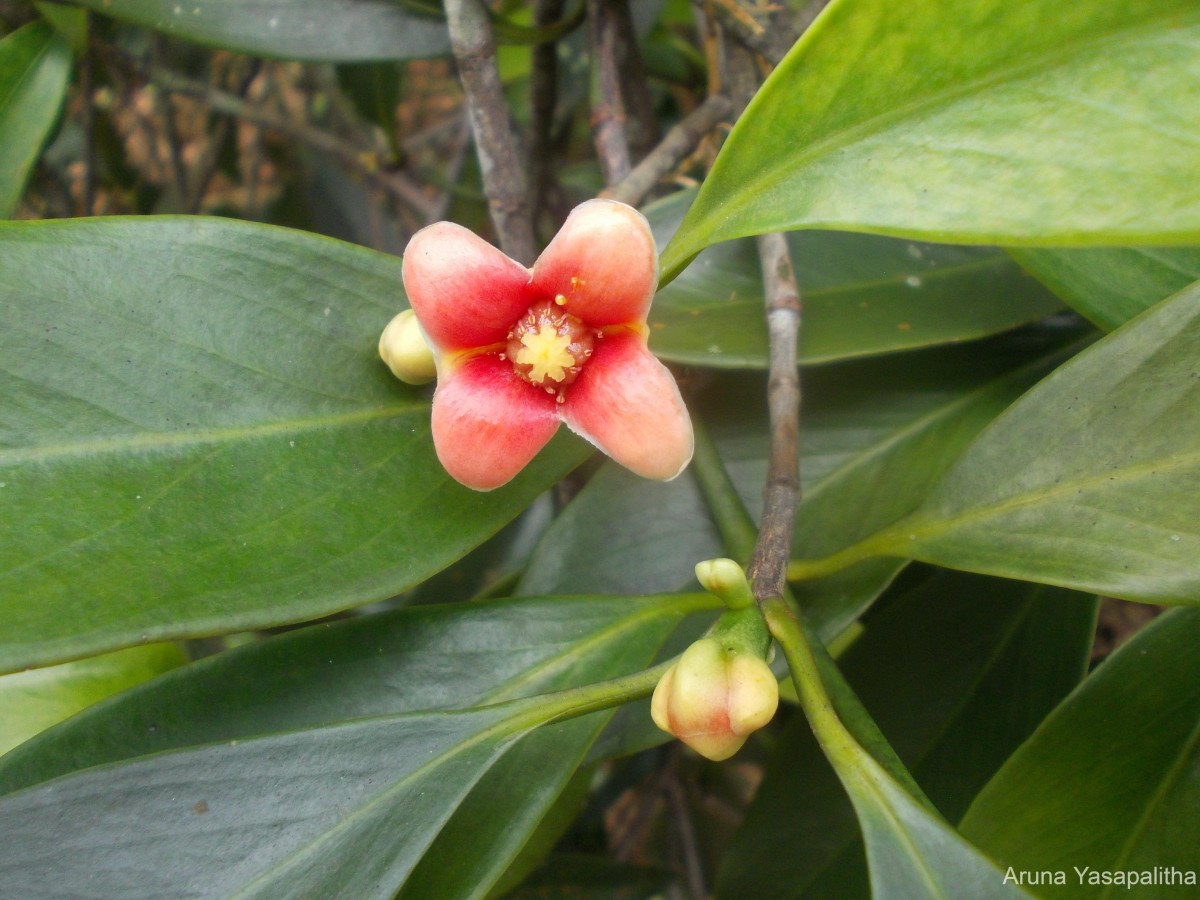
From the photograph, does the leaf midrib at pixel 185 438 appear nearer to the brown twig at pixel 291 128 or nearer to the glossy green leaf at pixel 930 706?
the glossy green leaf at pixel 930 706

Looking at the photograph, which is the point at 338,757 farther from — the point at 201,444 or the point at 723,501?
the point at 723,501

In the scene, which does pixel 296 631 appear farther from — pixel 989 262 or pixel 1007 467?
pixel 989 262

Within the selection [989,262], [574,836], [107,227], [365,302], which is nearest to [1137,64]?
[989,262]

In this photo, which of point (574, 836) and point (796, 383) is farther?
point (574, 836)

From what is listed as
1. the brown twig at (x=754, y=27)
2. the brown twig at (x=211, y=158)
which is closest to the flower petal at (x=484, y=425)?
the brown twig at (x=754, y=27)

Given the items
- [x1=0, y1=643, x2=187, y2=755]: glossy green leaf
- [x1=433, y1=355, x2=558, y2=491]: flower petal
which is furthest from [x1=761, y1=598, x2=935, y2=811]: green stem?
[x1=0, y1=643, x2=187, y2=755]: glossy green leaf

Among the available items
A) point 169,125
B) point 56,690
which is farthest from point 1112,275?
point 169,125

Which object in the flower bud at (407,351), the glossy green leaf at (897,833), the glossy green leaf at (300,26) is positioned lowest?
the glossy green leaf at (897,833)
